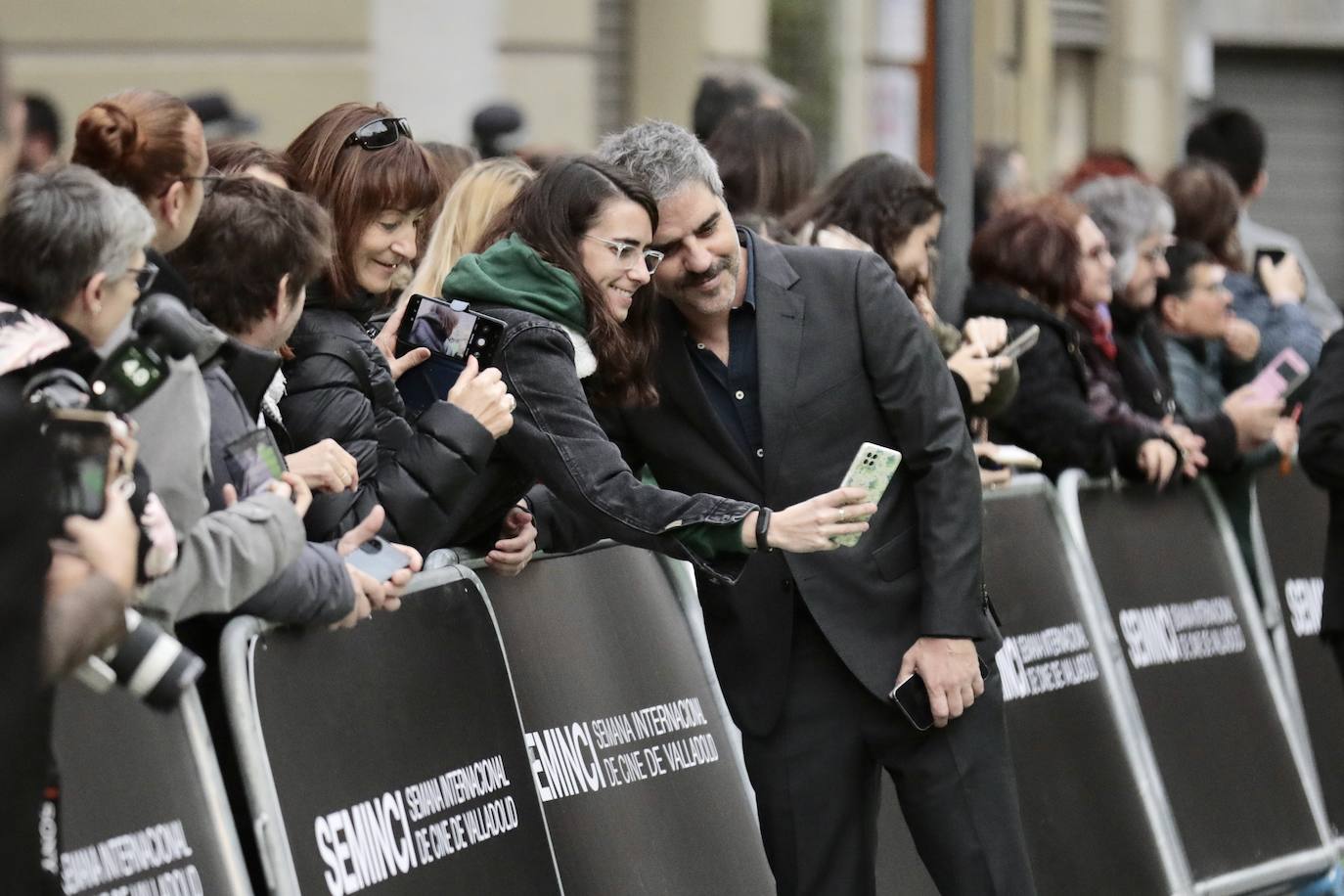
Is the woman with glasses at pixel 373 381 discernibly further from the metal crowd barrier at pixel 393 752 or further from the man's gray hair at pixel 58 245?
the man's gray hair at pixel 58 245

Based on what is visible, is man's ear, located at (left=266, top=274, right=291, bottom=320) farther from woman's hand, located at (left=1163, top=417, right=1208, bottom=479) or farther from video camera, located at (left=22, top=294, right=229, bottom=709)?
woman's hand, located at (left=1163, top=417, right=1208, bottom=479)

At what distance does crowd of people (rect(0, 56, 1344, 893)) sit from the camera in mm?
3900

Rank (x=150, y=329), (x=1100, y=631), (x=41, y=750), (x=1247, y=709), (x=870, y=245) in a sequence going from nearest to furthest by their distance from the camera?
(x=41, y=750) → (x=150, y=329) → (x=870, y=245) → (x=1100, y=631) → (x=1247, y=709)

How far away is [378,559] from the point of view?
15.2ft

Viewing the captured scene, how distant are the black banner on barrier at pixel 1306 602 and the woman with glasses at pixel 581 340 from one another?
3963mm

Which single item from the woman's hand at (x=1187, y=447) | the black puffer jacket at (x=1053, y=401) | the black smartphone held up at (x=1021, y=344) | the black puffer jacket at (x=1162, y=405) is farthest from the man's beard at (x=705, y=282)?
the black puffer jacket at (x=1162, y=405)

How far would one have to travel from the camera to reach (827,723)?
501cm

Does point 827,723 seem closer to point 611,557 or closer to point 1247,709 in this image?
point 611,557

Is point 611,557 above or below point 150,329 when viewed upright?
below

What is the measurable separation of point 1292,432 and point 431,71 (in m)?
4.76

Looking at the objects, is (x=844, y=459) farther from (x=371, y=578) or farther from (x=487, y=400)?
(x=371, y=578)

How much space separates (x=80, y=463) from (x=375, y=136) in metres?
2.35

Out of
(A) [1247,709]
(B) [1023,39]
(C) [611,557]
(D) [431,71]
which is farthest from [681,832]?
(B) [1023,39]

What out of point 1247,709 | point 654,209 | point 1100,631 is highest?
point 654,209
